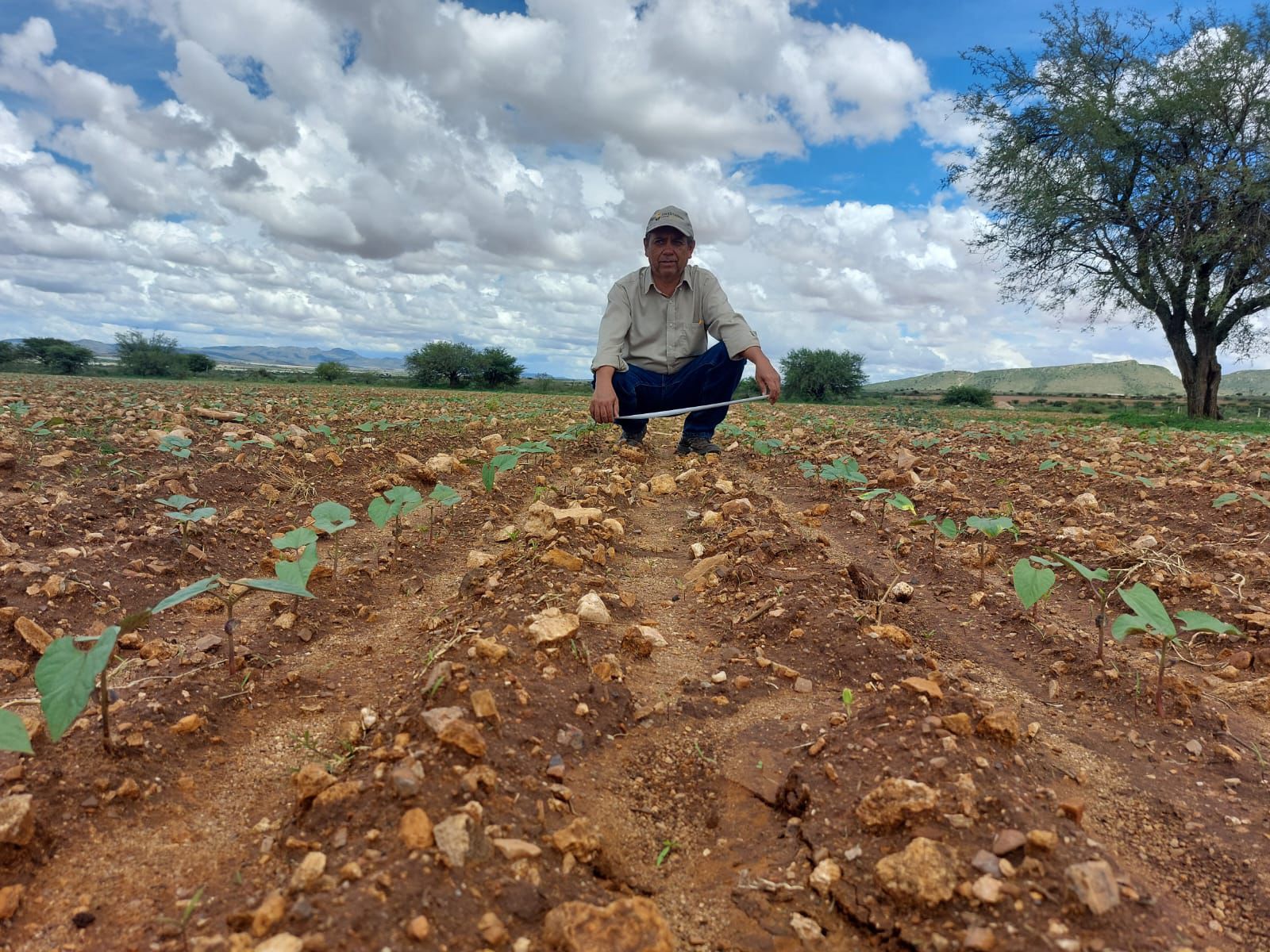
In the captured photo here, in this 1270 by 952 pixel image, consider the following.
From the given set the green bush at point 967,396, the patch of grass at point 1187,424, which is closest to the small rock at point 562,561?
the patch of grass at point 1187,424

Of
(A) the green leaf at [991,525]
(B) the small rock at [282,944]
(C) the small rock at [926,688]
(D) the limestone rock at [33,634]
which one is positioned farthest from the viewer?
(A) the green leaf at [991,525]

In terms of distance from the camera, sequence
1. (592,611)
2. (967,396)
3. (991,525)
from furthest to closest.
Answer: (967,396) < (991,525) < (592,611)

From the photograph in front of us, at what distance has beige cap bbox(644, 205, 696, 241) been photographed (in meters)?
5.27

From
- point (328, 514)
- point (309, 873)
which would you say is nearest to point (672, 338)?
point (328, 514)

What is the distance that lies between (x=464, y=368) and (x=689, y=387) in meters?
31.3

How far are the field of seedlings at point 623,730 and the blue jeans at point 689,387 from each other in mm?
1913

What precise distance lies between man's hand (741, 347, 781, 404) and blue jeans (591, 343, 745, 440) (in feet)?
1.16

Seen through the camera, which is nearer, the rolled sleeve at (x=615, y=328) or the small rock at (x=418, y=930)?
the small rock at (x=418, y=930)

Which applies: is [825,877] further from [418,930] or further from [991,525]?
[991,525]

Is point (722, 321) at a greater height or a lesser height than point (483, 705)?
greater

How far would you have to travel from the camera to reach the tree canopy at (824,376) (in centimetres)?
3195

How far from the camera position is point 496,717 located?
174 centimetres

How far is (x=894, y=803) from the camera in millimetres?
1496

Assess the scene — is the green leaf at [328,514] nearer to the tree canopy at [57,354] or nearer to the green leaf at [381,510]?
the green leaf at [381,510]
